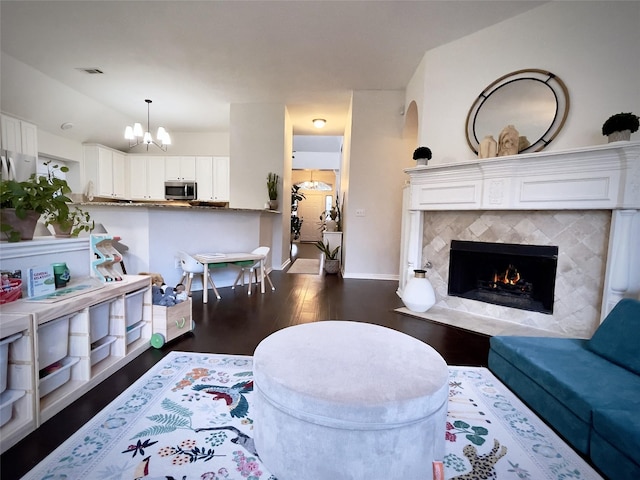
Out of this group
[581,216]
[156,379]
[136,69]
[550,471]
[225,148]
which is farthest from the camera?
[225,148]

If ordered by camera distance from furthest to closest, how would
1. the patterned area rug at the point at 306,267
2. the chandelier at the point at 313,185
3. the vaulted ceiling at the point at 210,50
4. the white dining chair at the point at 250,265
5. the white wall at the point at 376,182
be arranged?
the chandelier at the point at 313,185 → the patterned area rug at the point at 306,267 → the white wall at the point at 376,182 → the white dining chair at the point at 250,265 → the vaulted ceiling at the point at 210,50

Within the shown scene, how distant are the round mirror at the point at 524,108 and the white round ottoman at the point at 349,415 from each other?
103 inches

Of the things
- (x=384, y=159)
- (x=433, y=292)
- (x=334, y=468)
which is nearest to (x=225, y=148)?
(x=384, y=159)

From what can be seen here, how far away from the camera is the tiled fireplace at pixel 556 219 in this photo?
216 cm

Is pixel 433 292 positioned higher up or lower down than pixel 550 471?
higher up

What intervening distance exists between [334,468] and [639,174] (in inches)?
114

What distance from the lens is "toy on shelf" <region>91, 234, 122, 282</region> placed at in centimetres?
184

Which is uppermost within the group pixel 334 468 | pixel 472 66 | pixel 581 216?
pixel 472 66

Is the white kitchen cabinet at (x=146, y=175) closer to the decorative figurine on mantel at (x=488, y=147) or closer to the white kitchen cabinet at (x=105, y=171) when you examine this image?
the white kitchen cabinet at (x=105, y=171)

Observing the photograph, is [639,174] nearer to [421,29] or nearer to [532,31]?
[532,31]

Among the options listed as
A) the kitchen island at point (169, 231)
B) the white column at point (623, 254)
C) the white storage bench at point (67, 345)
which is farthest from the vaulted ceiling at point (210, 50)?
the white storage bench at point (67, 345)

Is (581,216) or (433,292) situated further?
(433,292)

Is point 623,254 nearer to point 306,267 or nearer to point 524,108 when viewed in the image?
point 524,108

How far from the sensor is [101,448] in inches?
46.5
